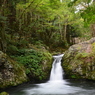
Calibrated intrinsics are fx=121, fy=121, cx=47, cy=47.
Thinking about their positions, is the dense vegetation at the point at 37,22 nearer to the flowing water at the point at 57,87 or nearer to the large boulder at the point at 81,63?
the large boulder at the point at 81,63

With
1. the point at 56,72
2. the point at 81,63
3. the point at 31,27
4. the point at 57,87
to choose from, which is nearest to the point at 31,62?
the point at 56,72

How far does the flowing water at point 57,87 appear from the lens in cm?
624

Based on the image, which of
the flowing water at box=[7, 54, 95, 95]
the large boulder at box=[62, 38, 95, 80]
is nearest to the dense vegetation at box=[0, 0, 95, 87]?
the flowing water at box=[7, 54, 95, 95]

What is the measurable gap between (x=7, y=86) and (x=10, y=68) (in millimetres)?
997

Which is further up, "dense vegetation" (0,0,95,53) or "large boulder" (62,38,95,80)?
"dense vegetation" (0,0,95,53)

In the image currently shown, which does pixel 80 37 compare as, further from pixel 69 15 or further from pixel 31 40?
pixel 31 40

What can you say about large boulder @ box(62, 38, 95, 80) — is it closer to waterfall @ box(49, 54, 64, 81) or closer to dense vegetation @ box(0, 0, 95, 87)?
waterfall @ box(49, 54, 64, 81)

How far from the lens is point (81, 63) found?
356 inches

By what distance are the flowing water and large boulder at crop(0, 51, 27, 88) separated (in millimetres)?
395

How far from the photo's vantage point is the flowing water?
6.24m

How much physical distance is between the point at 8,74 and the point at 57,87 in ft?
9.84

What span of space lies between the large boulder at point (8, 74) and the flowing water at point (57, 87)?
40 centimetres

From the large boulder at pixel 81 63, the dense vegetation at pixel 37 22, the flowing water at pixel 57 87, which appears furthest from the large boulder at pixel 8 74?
the large boulder at pixel 81 63

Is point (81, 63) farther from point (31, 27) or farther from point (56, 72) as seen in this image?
point (31, 27)
